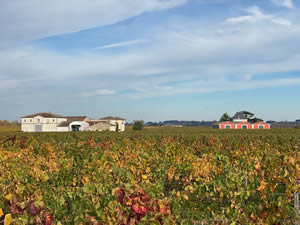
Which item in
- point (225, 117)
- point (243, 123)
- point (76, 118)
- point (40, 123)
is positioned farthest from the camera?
point (225, 117)

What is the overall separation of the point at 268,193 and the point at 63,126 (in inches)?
3046

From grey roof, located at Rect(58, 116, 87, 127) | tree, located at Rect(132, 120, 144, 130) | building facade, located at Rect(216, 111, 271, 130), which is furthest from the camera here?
building facade, located at Rect(216, 111, 271, 130)

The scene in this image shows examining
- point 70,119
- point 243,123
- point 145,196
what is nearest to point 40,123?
point 70,119

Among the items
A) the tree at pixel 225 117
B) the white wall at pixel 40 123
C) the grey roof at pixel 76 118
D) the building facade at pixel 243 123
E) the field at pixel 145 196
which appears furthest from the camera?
the tree at pixel 225 117

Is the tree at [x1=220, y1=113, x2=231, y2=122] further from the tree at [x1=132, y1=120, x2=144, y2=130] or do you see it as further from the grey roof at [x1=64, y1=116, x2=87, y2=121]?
the grey roof at [x1=64, y1=116, x2=87, y2=121]

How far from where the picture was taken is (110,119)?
3590 inches

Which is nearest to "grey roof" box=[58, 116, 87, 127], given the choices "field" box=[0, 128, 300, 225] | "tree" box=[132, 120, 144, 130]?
"tree" box=[132, 120, 144, 130]

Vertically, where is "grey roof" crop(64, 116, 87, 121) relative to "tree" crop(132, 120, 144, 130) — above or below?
above

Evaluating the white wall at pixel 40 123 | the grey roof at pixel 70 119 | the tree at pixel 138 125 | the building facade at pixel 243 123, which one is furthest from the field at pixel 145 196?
the building facade at pixel 243 123

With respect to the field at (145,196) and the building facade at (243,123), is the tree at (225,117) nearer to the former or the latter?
the building facade at (243,123)

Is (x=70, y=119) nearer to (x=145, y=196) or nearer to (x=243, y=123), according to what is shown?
(x=243, y=123)

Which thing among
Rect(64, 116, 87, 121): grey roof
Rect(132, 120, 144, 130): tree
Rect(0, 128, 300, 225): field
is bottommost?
Rect(0, 128, 300, 225): field

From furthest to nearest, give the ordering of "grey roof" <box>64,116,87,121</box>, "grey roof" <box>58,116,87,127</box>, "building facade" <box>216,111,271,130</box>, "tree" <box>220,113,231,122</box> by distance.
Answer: "tree" <box>220,113,231,122</box> < "building facade" <box>216,111,271,130</box> < "grey roof" <box>64,116,87,121</box> < "grey roof" <box>58,116,87,127</box>

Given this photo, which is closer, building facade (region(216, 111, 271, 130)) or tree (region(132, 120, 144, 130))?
tree (region(132, 120, 144, 130))
